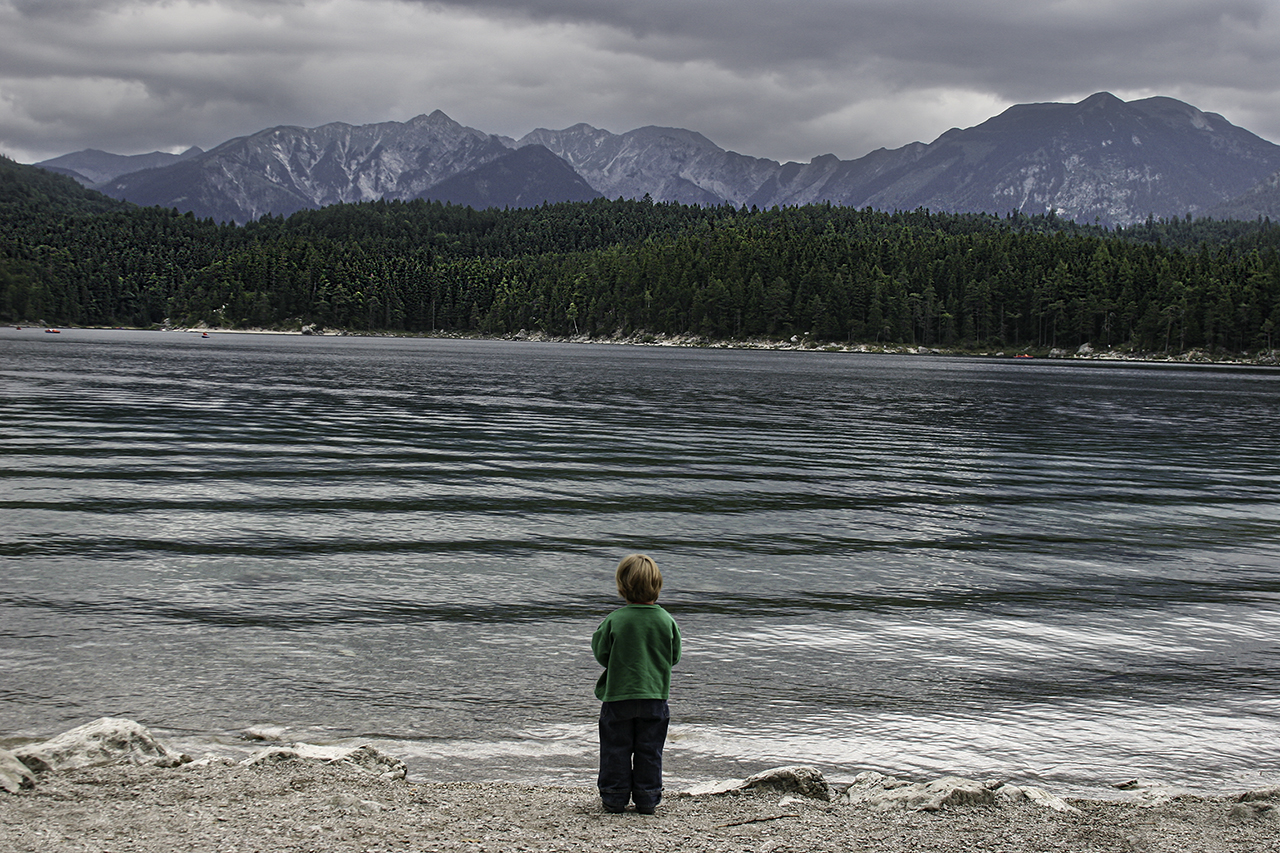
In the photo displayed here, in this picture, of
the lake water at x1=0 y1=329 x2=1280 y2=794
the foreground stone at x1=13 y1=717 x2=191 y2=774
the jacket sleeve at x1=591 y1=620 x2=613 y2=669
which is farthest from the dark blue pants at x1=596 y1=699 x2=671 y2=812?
the foreground stone at x1=13 y1=717 x2=191 y2=774

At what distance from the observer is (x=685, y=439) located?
127ft

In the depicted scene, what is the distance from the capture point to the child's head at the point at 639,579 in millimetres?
7418

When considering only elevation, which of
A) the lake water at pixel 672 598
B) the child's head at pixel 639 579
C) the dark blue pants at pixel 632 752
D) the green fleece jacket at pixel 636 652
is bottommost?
the lake water at pixel 672 598

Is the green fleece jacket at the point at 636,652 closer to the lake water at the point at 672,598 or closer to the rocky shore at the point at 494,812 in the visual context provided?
the rocky shore at the point at 494,812

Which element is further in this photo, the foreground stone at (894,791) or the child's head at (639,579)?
the foreground stone at (894,791)

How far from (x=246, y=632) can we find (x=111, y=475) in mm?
15933

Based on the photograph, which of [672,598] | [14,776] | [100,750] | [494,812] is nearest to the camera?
[494,812]

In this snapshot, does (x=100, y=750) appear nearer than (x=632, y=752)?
No

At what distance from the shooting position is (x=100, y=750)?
314 inches

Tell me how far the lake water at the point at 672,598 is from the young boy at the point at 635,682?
1127 mm

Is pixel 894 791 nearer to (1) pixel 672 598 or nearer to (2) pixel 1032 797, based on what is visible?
(2) pixel 1032 797

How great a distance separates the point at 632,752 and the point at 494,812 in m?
1.18

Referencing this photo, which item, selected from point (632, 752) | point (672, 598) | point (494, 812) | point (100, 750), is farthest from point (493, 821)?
point (672, 598)

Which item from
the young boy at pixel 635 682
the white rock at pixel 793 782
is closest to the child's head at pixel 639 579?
the young boy at pixel 635 682
